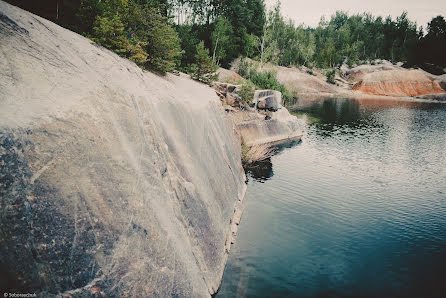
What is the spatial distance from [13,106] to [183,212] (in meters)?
4.10

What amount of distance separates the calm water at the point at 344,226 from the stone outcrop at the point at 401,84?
2179 inches

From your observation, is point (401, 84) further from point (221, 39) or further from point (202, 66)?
point (202, 66)

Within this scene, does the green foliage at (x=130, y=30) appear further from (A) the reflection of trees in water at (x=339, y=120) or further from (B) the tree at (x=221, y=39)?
(B) the tree at (x=221, y=39)

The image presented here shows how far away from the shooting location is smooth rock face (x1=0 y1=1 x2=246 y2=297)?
3662 millimetres

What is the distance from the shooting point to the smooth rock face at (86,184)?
3662mm

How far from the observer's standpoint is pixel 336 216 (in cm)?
1262

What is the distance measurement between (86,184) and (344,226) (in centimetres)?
1143

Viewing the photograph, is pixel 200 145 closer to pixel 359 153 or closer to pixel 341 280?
pixel 341 280

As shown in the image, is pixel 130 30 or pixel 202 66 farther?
pixel 202 66

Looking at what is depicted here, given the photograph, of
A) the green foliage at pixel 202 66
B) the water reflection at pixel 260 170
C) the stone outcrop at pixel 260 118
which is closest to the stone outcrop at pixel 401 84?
the stone outcrop at pixel 260 118

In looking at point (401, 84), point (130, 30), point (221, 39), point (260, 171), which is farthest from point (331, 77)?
Result: point (130, 30)

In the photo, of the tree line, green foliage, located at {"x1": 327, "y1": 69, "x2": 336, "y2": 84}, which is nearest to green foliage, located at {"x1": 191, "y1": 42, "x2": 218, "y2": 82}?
the tree line

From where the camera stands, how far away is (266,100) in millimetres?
27594

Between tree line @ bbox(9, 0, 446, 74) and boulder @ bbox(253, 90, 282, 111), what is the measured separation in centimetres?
725
